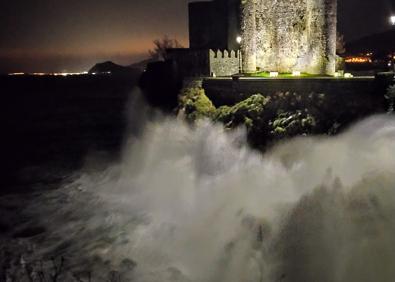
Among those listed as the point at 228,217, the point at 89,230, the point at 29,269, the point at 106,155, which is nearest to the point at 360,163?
the point at 228,217

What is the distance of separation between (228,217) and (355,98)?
484 inches

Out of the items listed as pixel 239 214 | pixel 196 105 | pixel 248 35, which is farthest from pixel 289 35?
pixel 239 214

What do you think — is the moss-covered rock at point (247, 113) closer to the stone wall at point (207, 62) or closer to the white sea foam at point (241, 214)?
the white sea foam at point (241, 214)

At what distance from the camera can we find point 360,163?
20.5 meters

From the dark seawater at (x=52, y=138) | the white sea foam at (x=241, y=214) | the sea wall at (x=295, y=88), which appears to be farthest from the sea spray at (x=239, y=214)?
the dark seawater at (x=52, y=138)

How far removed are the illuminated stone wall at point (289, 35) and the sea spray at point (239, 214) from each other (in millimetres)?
8480

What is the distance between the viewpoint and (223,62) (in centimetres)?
3831

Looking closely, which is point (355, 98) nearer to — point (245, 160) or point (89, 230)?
point (245, 160)

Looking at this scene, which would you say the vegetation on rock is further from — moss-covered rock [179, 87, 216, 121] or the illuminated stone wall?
the illuminated stone wall

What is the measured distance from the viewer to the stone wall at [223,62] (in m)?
37.8

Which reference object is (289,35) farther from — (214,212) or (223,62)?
(214,212)

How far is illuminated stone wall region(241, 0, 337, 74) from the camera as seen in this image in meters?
32.2

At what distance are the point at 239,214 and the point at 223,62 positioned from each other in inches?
854

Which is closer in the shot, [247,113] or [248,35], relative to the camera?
[247,113]
